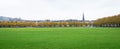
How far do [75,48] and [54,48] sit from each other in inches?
57.6

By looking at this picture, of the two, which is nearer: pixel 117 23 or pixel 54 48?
pixel 54 48

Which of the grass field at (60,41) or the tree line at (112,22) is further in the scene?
the tree line at (112,22)

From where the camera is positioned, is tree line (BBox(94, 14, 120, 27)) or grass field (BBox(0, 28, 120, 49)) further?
tree line (BBox(94, 14, 120, 27))

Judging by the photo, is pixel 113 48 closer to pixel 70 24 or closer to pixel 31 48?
pixel 31 48

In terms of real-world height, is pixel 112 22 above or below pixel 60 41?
above

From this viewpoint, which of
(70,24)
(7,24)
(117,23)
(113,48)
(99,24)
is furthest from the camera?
(70,24)

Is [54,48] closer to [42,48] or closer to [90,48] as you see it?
[42,48]

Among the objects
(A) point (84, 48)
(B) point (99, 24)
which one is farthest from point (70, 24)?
(A) point (84, 48)

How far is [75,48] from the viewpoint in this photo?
1891cm

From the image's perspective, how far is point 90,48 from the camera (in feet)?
61.9

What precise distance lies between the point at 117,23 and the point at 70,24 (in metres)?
54.5

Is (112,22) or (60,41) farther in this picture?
(112,22)

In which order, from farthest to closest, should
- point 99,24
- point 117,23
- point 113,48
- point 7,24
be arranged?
1. point 7,24
2. point 99,24
3. point 117,23
4. point 113,48

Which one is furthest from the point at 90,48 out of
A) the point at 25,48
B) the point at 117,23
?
the point at 117,23
